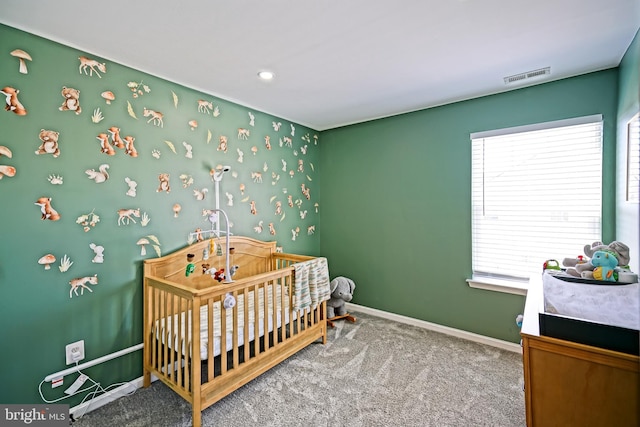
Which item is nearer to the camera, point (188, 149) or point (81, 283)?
point (81, 283)

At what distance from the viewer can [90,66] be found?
1866mm

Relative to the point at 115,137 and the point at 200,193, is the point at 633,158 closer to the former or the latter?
the point at 200,193

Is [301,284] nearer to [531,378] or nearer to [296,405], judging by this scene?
[296,405]

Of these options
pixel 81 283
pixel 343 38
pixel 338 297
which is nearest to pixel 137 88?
pixel 81 283

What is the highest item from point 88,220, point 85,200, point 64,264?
point 85,200

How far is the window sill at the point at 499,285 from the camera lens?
2449 millimetres

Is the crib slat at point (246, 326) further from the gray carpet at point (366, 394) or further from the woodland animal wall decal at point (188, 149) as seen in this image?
the woodland animal wall decal at point (188, 149)

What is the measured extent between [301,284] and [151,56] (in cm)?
202

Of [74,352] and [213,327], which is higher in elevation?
[213,327]

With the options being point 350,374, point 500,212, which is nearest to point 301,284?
point 350,374

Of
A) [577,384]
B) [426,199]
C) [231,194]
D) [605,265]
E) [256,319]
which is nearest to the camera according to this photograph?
[577,384]

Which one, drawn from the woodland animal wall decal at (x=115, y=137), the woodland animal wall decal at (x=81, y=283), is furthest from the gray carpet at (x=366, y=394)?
the woodland animal wall decal at (x=115, y=137)

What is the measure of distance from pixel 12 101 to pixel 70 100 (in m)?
0.27

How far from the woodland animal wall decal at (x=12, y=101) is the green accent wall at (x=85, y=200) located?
2 cm
